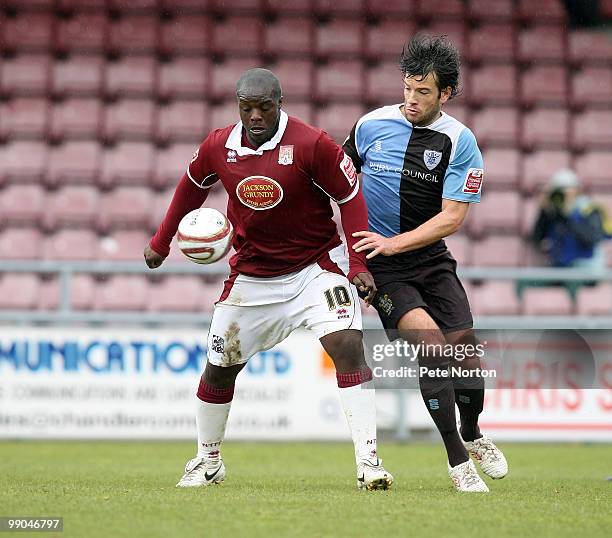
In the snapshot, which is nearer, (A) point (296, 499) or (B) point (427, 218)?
(A) point (296, 499)

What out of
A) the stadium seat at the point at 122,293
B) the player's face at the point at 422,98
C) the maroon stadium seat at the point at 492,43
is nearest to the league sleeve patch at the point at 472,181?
the player's face at the point at 422,98

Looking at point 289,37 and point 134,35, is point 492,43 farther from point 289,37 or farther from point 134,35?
point 134,35

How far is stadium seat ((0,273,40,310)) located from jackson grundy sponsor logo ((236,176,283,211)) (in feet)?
21.0

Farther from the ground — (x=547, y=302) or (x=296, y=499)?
(x=547, y=302)

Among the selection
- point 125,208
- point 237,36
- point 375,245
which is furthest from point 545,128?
point 375,245

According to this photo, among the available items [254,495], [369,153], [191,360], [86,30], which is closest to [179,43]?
[86,30]

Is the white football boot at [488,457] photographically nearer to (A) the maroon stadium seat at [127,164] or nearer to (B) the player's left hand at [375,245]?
(B) the player's left hand at [375,245]

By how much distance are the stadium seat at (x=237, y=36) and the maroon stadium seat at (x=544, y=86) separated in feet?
9.91

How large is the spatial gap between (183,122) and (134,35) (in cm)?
131

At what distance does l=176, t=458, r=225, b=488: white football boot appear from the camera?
609 centimetres

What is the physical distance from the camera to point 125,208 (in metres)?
12.6

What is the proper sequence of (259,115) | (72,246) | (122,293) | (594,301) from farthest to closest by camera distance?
(72,246) → (122,293) → (594,301) → (259,115)

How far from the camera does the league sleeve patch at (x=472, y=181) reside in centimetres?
599

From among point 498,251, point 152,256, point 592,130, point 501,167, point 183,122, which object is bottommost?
point 498,251
